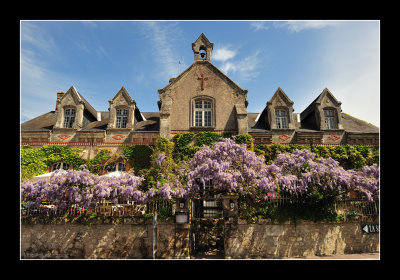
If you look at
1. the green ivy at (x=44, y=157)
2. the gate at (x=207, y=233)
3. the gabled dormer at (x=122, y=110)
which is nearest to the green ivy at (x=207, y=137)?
the gabled dormer at (x=122, y=110)

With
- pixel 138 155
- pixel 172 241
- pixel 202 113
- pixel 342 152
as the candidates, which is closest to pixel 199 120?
pixel 202 113

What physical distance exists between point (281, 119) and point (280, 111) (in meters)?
0.78

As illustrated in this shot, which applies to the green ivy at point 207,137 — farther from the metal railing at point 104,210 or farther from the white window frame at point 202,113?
the metal railing at point 104,210

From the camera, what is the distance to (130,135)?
60.6 feet

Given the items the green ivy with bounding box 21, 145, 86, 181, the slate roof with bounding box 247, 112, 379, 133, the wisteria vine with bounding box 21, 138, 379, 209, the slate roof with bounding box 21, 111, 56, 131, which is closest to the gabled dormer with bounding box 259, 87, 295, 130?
the slate roof with bounding box 247, 112, 379, 133

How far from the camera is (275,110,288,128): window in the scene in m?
19.0

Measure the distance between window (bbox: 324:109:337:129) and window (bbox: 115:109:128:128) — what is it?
17.5 metres

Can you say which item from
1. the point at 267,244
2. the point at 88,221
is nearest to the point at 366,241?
the point at 267,244

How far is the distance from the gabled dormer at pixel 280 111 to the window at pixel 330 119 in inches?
126

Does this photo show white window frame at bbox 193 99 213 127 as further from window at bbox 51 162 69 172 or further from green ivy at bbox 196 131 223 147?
window at bbox 51 162 69 172

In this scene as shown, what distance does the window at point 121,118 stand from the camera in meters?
19.2

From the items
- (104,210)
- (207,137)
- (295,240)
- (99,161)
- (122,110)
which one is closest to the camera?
(295,240)

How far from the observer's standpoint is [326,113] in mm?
→ 19500

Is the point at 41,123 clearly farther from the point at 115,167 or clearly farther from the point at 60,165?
the point at 115,167
